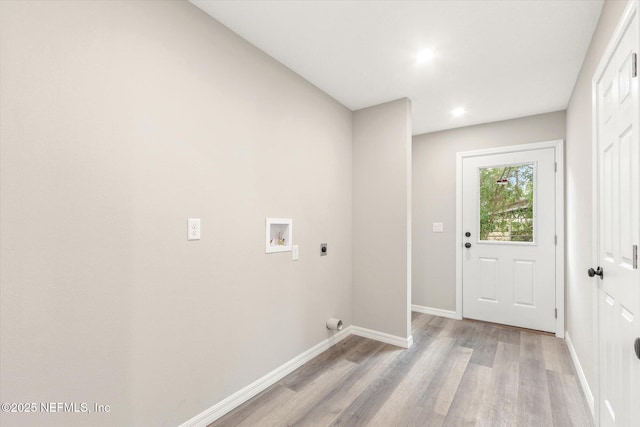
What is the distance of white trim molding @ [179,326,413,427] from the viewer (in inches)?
69.0

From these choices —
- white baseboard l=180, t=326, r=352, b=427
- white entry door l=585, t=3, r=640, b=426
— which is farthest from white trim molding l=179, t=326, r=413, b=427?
white entry door l=585, t=3, r=640, b=426

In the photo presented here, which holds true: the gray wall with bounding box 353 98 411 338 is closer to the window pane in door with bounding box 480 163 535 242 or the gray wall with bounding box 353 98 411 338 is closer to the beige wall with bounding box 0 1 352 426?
the beige wall with bounding box 0 1 352 426

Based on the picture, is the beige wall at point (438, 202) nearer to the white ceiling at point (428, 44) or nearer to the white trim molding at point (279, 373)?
the white ceiling at point (428, 44)

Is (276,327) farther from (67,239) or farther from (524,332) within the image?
(524,332)

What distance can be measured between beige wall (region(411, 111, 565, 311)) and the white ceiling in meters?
0.70

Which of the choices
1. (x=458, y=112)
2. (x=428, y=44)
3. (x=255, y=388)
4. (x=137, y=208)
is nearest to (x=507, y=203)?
(x=458, y=112)

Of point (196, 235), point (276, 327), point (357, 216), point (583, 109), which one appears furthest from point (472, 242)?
point (196, 235)

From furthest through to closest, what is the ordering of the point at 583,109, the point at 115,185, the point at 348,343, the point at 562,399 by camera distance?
the point at 348,343
the point at 583,109
the point at 562,399
the point at 115,185

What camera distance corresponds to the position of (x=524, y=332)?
3238mm

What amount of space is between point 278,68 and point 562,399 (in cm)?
317

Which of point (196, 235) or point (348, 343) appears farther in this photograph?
point (348, 343)

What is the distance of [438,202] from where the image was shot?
3869 millimetres

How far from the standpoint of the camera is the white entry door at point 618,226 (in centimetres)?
118

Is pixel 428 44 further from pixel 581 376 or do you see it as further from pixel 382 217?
pixel 581 376
